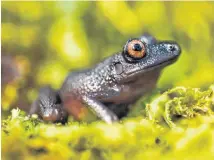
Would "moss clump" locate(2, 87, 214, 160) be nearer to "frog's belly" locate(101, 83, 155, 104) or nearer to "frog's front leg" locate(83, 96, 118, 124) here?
"frog's front leg" locate(83, 96, 118, 124)

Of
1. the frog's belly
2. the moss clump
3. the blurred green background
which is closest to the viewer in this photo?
the moss clump

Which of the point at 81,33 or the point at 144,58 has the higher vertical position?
the point at 81,33

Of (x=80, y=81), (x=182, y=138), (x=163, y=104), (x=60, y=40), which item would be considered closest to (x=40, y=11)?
(x=60, y=40)

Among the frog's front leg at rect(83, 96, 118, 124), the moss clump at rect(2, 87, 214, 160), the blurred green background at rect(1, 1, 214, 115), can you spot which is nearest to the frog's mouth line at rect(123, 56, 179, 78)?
the frog's front leg at rect(83, 96, 118, 124)

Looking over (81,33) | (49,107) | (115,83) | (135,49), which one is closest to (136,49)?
(135,49)

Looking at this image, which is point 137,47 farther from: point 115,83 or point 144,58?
point 115,83

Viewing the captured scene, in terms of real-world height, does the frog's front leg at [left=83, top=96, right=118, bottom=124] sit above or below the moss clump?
above

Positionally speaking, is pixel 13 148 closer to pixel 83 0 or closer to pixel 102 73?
pixel 102 73
